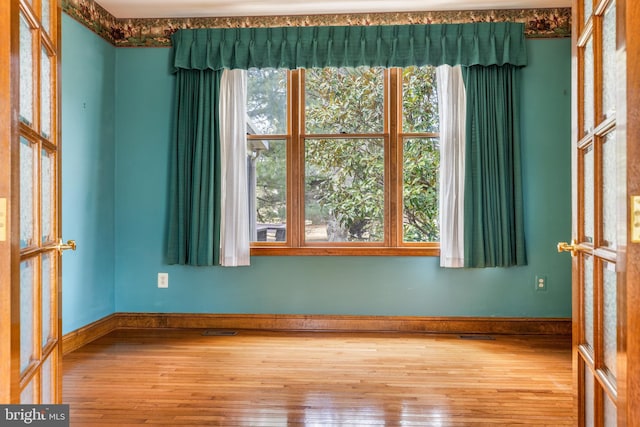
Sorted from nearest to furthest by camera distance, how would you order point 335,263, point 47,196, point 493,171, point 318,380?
point 47,196
point 318,380
point 493,171
point 335,263

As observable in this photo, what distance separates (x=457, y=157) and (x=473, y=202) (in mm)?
365

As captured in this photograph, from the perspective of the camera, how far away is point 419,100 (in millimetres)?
3771

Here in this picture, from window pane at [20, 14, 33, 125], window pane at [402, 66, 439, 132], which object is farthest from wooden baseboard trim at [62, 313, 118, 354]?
window pane at [402, 66, 439, 132]

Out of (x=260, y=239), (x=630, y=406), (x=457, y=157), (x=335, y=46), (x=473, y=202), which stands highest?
(x=335, y=46)

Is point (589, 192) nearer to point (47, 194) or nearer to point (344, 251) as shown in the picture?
point (47, 194)

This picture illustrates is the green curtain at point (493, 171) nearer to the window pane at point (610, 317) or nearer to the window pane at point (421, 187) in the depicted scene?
the window pane at point (421, 187)

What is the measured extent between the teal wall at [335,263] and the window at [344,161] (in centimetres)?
20

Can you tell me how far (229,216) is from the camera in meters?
3.71

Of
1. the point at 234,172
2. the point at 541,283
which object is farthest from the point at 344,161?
the point at 541,283

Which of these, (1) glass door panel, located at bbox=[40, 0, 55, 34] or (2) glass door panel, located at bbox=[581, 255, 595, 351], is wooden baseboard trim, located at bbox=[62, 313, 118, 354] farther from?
(2) glass door panel, located at bbox=[581, 255, 595, 351]

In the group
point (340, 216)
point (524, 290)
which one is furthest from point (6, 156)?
point (524, 290)

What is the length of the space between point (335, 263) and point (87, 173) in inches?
78.6

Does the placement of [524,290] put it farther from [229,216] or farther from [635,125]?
[635,125]

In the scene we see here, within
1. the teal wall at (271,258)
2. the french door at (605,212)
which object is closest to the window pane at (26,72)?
the french door at (605,212)
